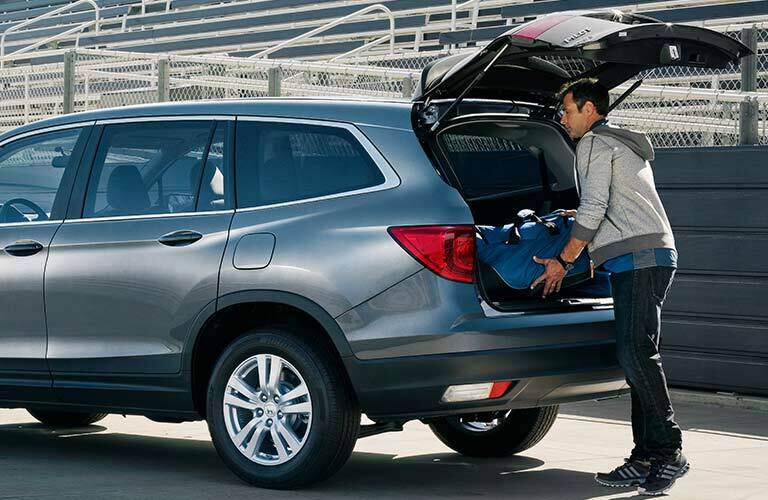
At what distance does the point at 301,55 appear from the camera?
2122cm

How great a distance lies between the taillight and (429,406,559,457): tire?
4.52 ft

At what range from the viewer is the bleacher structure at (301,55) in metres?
9.47

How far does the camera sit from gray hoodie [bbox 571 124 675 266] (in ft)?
19.2

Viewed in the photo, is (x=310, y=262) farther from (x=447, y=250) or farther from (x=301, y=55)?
(x=301, y=55)

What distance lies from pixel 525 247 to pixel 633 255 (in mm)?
473

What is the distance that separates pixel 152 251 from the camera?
6.10 meters

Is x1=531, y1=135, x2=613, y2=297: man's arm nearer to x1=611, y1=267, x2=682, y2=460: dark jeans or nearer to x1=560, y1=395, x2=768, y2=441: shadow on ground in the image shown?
x1=611, y1=267, x2=682, y2=460: dark jeans

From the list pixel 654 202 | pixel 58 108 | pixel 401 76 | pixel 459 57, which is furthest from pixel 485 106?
pixel 58 108

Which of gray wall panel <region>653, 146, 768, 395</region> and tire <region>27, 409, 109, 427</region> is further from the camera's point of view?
gray wall panel <region>653, 146, 768, 395</region>

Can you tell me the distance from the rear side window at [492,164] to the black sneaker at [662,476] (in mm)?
1301

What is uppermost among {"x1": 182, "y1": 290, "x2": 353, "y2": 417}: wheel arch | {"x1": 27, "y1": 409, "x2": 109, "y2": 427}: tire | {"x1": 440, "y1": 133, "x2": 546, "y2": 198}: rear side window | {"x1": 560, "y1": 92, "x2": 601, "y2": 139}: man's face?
{"x1": 560, "y1": 92, "x2": 601, "y2": 139}: man's face

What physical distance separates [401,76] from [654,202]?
4850mm

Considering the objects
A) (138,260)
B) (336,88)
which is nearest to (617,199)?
(138,260)

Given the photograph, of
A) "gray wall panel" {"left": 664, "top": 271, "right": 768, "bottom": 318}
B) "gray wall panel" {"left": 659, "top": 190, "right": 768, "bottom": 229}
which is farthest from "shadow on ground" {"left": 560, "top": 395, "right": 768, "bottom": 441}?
"gray wall panel" {"left": 659, "top": 190, "right": 768, "bottom": 229}
